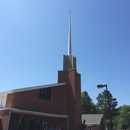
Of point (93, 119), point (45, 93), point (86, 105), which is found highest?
point (86, 105)

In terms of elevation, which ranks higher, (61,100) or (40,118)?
(61,100)

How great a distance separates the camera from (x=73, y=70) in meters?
23.5

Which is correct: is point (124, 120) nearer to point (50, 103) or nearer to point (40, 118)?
point (50, 103)

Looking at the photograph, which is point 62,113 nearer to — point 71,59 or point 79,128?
point 79,128

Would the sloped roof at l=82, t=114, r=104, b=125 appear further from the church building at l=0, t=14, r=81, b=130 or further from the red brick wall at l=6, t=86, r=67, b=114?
the red brick wall at l=6, t=86, r=67, b=114

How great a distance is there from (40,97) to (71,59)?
9342 mm

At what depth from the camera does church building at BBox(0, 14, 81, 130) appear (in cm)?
1582

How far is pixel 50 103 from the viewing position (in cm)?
2052

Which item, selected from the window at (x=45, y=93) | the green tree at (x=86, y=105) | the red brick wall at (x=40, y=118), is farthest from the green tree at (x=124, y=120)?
the window at (x=45, y=93)

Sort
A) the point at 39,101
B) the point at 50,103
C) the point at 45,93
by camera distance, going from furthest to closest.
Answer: the point at 50,103, the point at 45,93, the point at 39,101

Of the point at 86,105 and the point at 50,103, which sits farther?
the point at 86,105

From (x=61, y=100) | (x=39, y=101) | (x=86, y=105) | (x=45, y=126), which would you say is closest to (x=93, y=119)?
(x=61, y=100)

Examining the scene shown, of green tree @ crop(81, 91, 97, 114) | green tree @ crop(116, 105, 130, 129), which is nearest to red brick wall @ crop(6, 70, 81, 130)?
green tree @ crop(81, 91, 97, 114)

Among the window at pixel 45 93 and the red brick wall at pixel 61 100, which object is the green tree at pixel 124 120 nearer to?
the red brick wall at pixel 61 100
